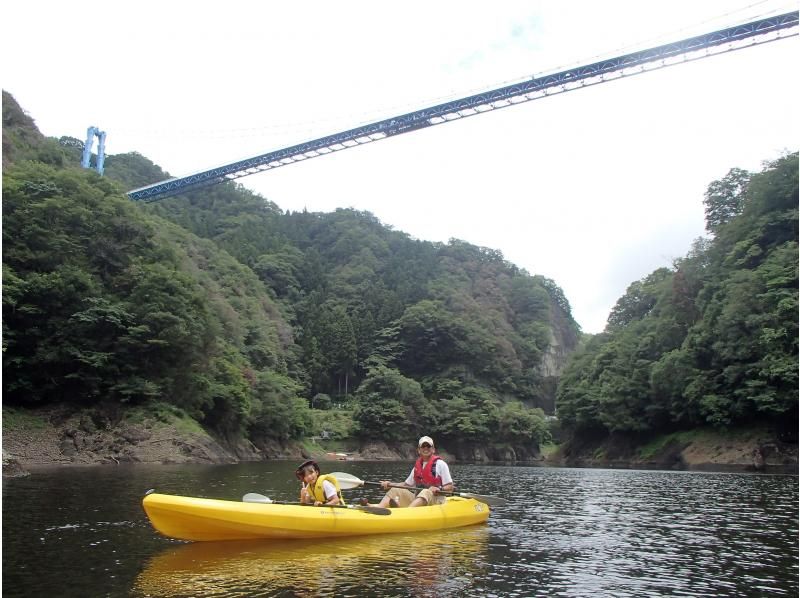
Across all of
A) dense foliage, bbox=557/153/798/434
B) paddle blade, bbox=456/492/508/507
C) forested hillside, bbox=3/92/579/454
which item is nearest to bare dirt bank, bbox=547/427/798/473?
dense foliage, bbox=557/153/798/434

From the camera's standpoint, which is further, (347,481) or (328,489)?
(347,481)

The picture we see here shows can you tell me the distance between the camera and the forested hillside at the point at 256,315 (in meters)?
31.1

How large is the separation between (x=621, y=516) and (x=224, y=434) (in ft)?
100

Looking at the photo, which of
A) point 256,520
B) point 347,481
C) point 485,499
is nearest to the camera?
point 256,520

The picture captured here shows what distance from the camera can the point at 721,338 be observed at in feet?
127

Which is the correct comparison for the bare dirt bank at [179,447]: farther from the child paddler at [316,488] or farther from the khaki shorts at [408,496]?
the child paddler at [316,488]

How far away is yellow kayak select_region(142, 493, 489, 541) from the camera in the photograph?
9.04 metres

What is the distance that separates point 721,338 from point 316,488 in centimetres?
3465

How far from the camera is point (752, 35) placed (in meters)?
36.3

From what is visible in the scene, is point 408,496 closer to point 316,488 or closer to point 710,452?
point 316,488

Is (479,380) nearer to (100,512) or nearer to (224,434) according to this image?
(224,434)

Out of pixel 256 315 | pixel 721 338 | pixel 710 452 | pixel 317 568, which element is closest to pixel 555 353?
pixel 256 315

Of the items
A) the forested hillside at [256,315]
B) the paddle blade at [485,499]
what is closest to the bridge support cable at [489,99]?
the forested hillside at [256,315]

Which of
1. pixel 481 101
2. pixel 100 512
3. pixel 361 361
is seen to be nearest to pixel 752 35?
pixel 481 101
